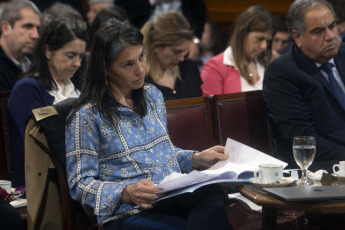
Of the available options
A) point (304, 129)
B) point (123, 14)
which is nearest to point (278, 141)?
point (304, 129)

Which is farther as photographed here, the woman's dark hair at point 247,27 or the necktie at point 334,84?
the woman's dark hair at point 247,27

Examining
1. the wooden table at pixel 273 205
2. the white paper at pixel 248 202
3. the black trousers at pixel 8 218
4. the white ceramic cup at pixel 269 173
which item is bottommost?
the white paper at pixel 248 202

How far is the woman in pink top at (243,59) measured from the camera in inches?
153

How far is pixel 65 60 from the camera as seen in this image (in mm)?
3189

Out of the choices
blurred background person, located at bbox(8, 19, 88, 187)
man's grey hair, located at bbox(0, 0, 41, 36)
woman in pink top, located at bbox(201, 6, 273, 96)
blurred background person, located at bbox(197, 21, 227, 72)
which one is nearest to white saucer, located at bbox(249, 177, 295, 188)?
blurred background person, located at bbox(8, 19, 88, 187)

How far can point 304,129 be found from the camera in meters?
2.83

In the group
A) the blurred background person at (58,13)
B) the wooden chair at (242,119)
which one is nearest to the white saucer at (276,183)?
the wooden chair at (242,119)

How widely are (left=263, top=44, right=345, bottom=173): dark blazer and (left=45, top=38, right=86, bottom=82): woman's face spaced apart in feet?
3.29

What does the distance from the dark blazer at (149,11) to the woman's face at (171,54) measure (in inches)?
43.4

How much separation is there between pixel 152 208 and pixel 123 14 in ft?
7.82

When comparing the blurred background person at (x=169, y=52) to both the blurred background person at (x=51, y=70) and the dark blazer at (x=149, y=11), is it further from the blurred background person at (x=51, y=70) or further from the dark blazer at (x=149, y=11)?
the dark blazer at (x=149, y=11)

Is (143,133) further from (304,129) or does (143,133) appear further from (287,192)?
(304,129)

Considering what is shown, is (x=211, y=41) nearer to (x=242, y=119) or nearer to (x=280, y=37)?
(x=280, y=37)

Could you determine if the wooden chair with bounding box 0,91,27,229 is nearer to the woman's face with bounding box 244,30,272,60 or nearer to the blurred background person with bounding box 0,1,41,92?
the blurred background person with bounding box 0,1,41,92
